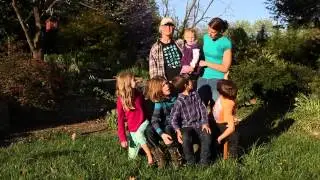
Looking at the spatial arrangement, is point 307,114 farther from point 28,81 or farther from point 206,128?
point 28,81

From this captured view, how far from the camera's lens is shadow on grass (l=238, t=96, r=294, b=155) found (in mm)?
8742

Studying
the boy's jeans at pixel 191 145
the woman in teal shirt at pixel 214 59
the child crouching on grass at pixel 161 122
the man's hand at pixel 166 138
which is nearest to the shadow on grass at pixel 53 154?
the child crouching on grass at pixel 161 122

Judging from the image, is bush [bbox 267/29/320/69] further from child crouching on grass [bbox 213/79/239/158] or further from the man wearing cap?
child crouching on grass [bbox 213/79/239/158]

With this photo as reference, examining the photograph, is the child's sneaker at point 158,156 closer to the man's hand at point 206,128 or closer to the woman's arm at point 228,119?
the man's hand at point 206,128

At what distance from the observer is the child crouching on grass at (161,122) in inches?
279

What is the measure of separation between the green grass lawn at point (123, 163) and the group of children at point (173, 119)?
9.4 inches

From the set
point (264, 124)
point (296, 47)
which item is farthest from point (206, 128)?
point (296, 47)

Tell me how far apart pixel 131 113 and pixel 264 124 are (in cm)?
383

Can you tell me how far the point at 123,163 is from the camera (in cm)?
705

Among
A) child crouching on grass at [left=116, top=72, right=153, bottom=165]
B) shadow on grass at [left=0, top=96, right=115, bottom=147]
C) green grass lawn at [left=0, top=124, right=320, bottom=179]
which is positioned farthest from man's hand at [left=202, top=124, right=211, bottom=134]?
shadow on grass at [left=0, top=96, right=115, bottom=147]

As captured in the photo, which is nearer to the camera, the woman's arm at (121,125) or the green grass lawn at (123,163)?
the green grass lawn at (123,163)

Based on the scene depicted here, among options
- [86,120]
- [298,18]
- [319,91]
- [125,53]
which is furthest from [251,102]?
[125,53]

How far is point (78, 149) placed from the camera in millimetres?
8172

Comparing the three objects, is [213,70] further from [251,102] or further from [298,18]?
[298,18]
